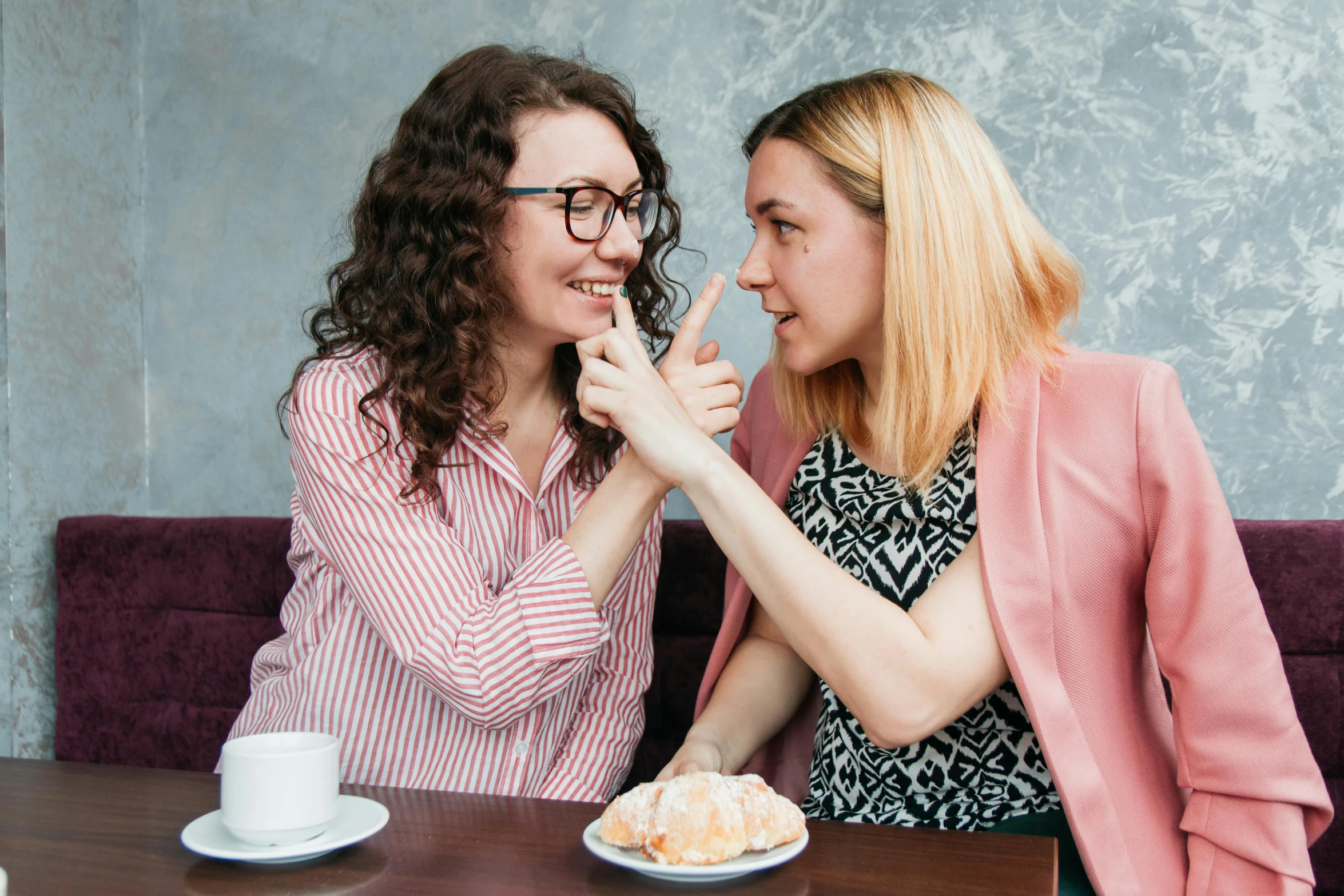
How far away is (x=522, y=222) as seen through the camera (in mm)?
1373

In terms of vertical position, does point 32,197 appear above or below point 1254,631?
above

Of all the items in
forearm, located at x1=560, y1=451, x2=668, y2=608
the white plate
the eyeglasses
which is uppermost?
the eyeglasses

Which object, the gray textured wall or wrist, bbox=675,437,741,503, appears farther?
the gray textured wall

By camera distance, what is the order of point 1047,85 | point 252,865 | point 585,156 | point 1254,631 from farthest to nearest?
point 1047,85
point 585,156
point 1254,631
point 252,865

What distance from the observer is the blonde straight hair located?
1.25 meters

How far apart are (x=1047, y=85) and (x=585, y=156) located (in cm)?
78

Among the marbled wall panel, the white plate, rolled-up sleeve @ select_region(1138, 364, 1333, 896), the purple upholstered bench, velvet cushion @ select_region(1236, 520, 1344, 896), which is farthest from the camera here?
the marbled wall panel

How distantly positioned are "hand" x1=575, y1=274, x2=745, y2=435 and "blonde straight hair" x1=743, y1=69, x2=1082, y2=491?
19cm

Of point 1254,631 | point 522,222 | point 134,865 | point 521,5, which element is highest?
point 521,5

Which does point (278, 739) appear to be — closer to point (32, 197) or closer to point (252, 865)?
point (252, 865)

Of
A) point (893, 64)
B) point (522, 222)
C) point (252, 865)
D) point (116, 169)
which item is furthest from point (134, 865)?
point (116, 169)

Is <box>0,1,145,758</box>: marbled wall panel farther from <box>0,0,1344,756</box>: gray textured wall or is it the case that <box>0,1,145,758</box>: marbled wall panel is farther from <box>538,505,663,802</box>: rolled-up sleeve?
<box>538,505,663,802</box>: rolled-up sleeve

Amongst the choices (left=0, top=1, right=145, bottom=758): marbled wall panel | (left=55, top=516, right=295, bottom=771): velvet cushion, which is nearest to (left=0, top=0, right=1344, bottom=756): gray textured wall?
(left=0, top=1, right=145, bottom=758): marbled wall panel

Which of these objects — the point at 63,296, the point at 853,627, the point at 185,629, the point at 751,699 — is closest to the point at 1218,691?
the point at 853,627
